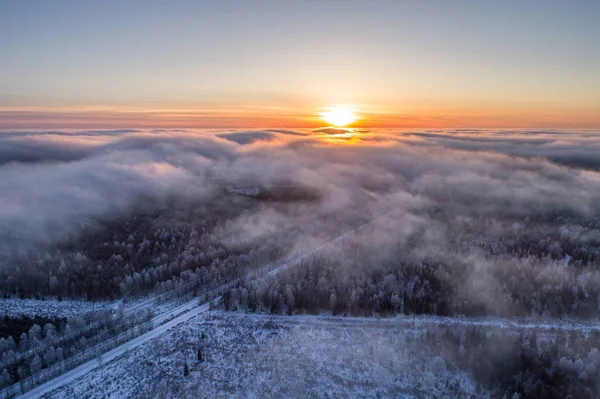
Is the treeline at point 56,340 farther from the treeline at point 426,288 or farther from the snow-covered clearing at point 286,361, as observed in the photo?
the treeline at point 426,288

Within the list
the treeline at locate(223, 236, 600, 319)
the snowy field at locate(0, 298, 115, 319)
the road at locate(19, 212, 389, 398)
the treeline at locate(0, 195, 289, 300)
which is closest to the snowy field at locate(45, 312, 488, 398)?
the road at locate(19, 212, 389, 398)

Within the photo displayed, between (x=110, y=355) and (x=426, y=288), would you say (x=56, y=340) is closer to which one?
(x=110, y=355)

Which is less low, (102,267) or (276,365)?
(102,267)

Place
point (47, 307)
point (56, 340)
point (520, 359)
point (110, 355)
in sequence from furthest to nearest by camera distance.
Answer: point (47, 307) < point (56, 340) < point (110, 355) < point (520, 359)

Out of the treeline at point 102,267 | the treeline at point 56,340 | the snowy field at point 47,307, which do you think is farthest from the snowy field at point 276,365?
the treeline at point 102,267

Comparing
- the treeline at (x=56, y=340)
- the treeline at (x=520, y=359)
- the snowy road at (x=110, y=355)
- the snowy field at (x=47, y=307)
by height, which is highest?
the treeline at (x=520, y=359)

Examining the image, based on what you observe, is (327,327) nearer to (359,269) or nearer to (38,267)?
(359,269)

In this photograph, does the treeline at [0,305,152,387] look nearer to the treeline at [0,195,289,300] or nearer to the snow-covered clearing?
the snow-covered clearing

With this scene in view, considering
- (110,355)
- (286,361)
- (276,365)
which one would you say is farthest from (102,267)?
(286,361)

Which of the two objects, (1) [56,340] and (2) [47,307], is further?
(2) [47,307]
